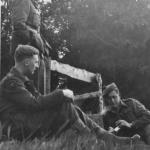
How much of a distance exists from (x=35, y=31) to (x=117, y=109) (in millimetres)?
1666

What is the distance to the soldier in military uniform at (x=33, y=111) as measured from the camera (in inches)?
178

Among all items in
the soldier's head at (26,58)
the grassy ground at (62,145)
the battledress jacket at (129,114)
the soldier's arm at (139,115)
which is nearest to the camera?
the grassy ground at (62,145)

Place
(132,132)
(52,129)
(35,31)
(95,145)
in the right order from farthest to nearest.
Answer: (35,31)
(132,132)
(52,129)
(95,145)

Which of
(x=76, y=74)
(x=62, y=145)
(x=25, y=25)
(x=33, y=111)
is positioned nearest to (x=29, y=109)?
(x=33, y=111)

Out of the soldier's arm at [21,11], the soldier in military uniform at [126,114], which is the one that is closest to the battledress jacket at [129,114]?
the soldier in military uniform at [126,114]

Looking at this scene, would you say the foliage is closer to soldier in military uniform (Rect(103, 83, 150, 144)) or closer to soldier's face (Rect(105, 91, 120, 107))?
soldier in military uniform (Rect(103, 83, 150, 144))

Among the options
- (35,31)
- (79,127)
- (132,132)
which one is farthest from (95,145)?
(35,31)

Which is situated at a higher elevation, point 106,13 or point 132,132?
point 106,13

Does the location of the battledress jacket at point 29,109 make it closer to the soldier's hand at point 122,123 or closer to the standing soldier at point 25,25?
the soldier's hand at point 122,123

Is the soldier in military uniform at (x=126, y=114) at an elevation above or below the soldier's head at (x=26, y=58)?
below

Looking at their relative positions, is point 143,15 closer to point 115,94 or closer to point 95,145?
point 115,94

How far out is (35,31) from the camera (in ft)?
24.6

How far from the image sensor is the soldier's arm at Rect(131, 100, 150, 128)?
21.3 feet

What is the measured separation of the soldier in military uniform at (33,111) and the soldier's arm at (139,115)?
1693 mm
